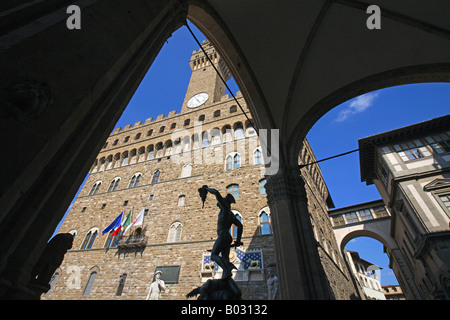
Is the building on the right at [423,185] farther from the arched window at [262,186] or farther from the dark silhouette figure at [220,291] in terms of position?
the dark silhouette figure at [220,291]

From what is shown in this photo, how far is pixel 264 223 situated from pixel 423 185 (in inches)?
353

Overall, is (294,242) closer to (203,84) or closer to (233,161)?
(233,161)

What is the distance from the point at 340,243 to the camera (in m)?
21.8

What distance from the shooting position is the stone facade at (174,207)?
11.5m

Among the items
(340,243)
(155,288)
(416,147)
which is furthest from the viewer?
(340,243)

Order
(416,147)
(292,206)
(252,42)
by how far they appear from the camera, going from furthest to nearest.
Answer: (416,147) → (252,42) → (292,206)

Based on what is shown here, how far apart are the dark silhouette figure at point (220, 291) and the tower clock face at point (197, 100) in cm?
1946

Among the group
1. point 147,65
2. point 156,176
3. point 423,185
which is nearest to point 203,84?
point 156,176

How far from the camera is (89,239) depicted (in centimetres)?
1591

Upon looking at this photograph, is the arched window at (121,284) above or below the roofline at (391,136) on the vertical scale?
below

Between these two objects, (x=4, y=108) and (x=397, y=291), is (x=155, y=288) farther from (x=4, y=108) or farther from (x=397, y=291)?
(x=397, y=291)

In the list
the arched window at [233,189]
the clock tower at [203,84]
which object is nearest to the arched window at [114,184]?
the clock tower at [203,84]
